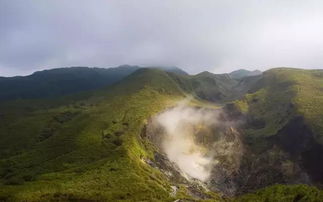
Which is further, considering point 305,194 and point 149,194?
point 149,194

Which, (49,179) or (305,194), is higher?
(305,194)

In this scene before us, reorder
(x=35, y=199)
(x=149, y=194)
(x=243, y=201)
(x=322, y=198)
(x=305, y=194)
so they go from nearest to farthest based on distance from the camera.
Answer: (x=322, y=198) < (x=305, y=194) < (x=243, y=201) < (x=35, y=199) < (x=149, y=194)

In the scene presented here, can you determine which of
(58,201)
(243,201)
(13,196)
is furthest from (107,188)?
(243,201)

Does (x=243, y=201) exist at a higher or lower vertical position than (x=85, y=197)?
higher

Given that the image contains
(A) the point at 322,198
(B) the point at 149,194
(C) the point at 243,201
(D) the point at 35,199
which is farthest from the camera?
(B) the point at 149,194

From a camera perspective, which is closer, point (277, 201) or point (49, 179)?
point (277, 201)

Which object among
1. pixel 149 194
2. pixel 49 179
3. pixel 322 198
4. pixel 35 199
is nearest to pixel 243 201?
pixel 322 198

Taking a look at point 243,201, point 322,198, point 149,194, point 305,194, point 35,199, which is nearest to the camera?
point 322,198

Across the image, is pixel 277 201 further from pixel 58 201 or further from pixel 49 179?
pixel 49 179

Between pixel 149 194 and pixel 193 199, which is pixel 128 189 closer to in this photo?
pixel 149 194
